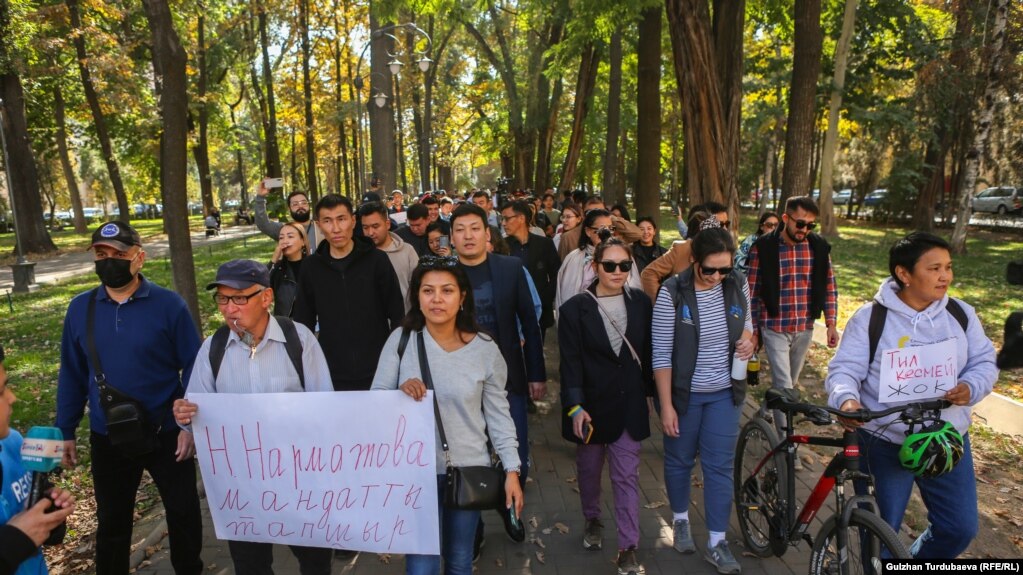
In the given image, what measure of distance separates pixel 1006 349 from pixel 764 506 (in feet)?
5.54

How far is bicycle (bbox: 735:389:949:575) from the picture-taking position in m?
2.89

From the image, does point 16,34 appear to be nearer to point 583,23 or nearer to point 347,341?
point 583,23

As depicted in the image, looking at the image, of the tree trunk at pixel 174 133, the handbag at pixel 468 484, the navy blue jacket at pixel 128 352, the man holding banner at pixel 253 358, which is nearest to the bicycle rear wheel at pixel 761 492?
the handbag at pixel 468 484

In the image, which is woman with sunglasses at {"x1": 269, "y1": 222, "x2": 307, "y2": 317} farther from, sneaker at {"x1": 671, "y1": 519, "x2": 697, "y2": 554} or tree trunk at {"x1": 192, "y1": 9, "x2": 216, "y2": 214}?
tree trunk at {"x1": 192, "y1": 9, "x2": 216, "y2": 214}

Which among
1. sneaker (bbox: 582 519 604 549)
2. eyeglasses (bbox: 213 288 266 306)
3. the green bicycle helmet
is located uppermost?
eyeglasses (bbox: 213 288 266 306)

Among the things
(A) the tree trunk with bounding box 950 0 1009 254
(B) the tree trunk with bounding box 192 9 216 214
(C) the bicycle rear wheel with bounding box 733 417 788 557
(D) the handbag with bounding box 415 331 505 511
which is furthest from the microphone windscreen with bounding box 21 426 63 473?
(B) the tree trunk with bounding box 192 9 216 214

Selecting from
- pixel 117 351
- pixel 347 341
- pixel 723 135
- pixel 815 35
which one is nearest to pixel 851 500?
pixel 347 341

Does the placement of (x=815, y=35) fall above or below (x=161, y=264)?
above

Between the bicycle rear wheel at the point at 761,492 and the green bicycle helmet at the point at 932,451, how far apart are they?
941mm

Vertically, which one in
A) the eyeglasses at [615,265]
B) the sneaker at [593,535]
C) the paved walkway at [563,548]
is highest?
the eyeglasses at [615,265]

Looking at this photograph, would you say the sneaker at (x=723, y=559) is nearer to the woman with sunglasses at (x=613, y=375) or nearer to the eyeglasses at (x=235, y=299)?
the woman with sunglasses at (x=613, y=375)

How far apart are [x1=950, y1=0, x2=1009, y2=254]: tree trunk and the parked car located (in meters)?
18.8

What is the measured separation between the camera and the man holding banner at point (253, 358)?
2.99m

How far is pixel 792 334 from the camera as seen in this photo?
539 centimetres
